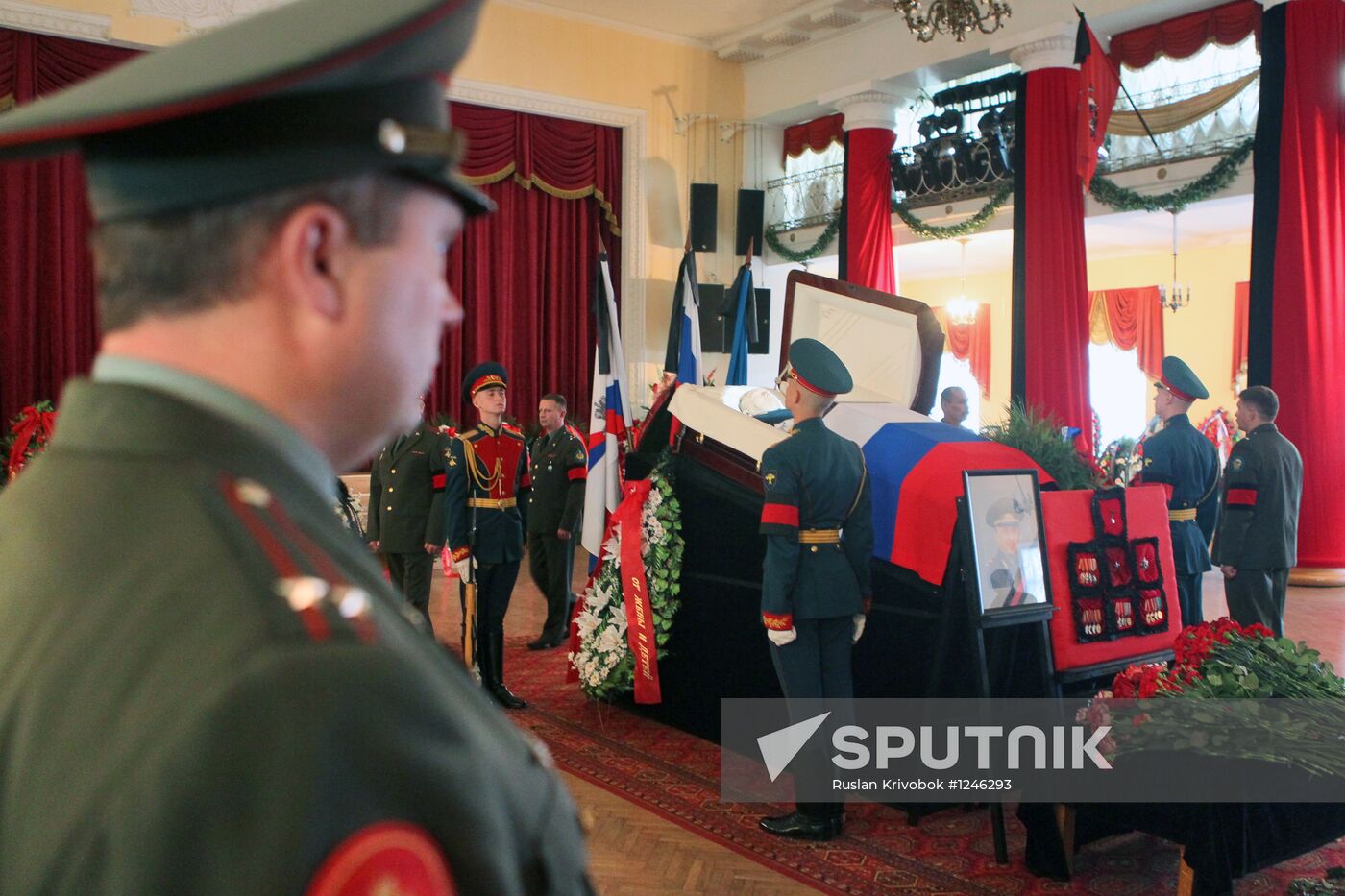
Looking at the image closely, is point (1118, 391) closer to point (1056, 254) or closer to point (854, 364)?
point (1056, 254)

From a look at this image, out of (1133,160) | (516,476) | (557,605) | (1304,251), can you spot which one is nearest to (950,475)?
(516,476)

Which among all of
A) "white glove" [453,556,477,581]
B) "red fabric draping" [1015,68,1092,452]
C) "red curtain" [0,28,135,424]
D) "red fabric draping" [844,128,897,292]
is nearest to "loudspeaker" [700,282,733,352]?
"red fabric draping" [844,128,897,292]

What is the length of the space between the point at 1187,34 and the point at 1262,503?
230 inches

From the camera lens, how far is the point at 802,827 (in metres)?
3.87

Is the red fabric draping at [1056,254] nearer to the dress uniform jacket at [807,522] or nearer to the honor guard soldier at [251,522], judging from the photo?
the dress uniform jacket at [807,522]

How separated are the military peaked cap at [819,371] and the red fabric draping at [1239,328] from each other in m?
14.7

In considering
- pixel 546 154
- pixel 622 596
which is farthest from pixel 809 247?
pixel 622 596

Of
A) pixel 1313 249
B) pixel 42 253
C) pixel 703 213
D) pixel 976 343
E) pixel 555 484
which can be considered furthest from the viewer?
pixel 976 343

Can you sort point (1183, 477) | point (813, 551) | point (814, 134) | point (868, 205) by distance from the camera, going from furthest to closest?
point (814, 134)
point (868, 205)
point (1183, 477)
point (813, 551)

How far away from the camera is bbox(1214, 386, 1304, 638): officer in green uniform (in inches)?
240

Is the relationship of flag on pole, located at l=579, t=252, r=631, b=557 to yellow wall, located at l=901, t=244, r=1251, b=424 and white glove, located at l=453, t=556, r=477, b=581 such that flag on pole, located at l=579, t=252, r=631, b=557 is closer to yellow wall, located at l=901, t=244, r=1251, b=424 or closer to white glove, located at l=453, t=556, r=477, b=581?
white glove, located at l=453, t=556, r=477, b=581

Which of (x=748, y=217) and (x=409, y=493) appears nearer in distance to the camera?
(x=409, y=493)

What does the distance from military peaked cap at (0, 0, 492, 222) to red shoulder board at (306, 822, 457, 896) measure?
1.18 feet

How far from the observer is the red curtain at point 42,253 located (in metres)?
9.52
